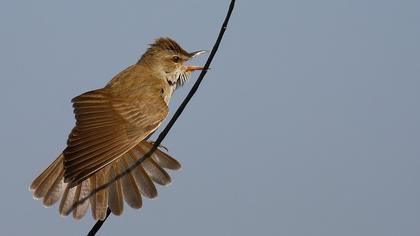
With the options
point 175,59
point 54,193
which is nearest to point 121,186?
point 54,193

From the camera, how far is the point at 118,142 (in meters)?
4.82

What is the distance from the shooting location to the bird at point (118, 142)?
4422 millimetres

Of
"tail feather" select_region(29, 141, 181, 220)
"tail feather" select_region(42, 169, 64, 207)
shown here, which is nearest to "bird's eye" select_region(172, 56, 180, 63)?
"tail feather" select_region(29, 141, 181, 220)

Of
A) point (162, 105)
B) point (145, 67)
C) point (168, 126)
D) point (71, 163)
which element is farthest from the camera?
point (145, 67)

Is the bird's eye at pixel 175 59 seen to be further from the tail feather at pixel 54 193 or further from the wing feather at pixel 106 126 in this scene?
the tail feather at pixel 54 193

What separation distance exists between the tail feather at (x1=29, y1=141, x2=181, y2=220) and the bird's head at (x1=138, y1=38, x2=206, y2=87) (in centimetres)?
112

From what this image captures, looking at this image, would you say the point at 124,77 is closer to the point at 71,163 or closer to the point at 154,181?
the point at 154,181

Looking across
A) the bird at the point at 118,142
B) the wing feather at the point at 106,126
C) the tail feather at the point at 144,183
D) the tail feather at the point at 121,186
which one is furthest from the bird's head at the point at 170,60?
the tail feather at the point at 144,183

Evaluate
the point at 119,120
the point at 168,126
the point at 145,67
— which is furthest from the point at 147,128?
the point at 168,126

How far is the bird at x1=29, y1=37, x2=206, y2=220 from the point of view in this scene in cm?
442

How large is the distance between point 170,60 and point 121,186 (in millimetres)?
1794

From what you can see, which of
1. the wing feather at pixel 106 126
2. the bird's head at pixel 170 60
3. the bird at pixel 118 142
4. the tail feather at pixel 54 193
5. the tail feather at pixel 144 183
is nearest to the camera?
the wing feather at pixel 106 126

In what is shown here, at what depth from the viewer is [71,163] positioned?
13.2ft

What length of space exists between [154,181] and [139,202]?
0.18 metres
